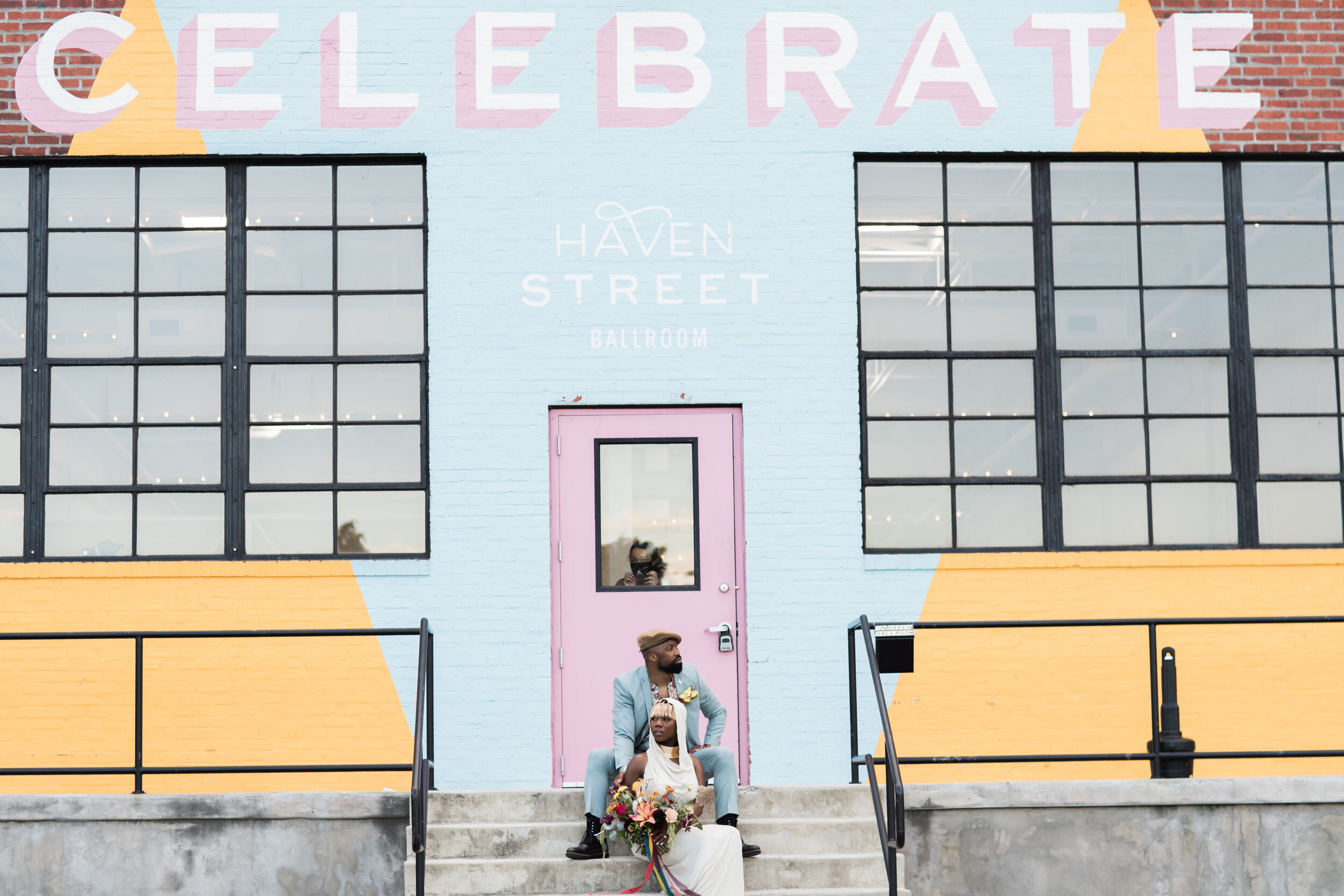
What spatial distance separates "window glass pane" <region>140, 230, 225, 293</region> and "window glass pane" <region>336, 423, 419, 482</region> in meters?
1.30

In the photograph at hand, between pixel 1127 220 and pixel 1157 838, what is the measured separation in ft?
12.7

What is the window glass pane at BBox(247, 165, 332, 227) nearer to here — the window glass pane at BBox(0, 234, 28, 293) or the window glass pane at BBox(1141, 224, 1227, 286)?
the window glass pane at BBox(0, 234, 28, 293)

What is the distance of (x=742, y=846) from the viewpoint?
6629mm

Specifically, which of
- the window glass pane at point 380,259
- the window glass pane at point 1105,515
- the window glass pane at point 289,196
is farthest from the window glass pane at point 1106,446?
the window glass pane at point 289,196

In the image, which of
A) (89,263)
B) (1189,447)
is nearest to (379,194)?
(89,263)

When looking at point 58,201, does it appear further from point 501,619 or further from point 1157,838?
point 1157,838

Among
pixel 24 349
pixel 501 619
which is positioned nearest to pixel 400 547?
pixel 501 619

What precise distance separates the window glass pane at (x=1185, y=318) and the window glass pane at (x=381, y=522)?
187 inches

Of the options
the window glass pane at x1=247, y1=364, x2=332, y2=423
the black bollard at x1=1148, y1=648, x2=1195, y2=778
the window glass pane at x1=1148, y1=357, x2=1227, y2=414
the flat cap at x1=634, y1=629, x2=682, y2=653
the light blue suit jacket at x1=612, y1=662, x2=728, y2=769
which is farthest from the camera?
the window glass pane at x1=1148, y1=357, x2=1227, y2=414

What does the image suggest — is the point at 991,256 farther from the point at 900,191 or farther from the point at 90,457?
the point at 90,457

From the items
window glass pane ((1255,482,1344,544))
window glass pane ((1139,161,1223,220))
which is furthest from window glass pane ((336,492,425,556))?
window glass pane ((1255,482,1344,544))

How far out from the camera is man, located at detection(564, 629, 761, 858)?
6.63 metres

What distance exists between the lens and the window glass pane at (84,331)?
8148 millimetres

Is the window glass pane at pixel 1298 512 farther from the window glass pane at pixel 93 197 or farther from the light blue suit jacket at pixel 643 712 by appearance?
the window glass pane at pixel 93 197
